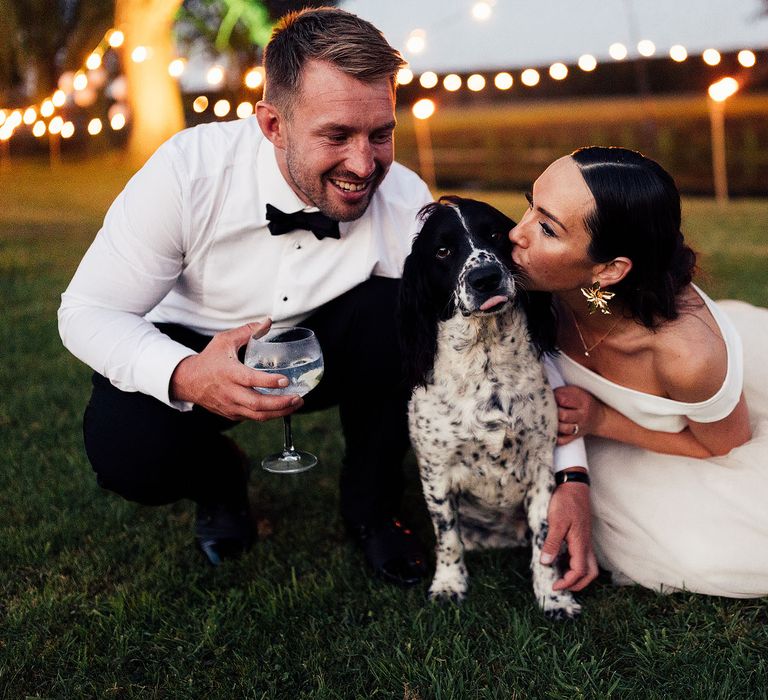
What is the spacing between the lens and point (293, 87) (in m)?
2.33

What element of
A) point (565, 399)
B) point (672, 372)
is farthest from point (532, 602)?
point (672, 372)

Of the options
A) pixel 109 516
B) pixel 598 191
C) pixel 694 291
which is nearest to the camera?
pixel 598 191

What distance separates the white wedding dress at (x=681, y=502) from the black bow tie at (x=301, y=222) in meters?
0.81

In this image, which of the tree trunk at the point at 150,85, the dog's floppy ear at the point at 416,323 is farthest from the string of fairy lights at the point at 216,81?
the dog's floppy ear at the point at 416,323

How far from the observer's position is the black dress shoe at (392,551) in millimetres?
2484

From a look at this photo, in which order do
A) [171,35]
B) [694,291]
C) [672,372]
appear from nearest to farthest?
[672,372] → [694,291] → [171,35]

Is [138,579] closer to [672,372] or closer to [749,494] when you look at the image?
[672,372]

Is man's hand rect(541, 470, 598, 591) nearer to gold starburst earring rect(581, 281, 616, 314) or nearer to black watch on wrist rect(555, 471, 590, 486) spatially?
black watch on wrist rect(555, 471, 590, 486)

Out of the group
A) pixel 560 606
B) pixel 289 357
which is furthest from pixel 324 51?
pixel 560 606

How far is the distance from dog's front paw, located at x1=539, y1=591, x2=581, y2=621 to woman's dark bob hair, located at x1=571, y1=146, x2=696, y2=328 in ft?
2.61

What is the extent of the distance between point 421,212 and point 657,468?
109 cm

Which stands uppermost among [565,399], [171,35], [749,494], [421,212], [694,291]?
[171,35]

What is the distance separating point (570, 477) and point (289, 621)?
90cm

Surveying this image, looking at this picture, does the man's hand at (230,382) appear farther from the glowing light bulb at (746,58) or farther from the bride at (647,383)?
the glowing light bulb at (746,58)
